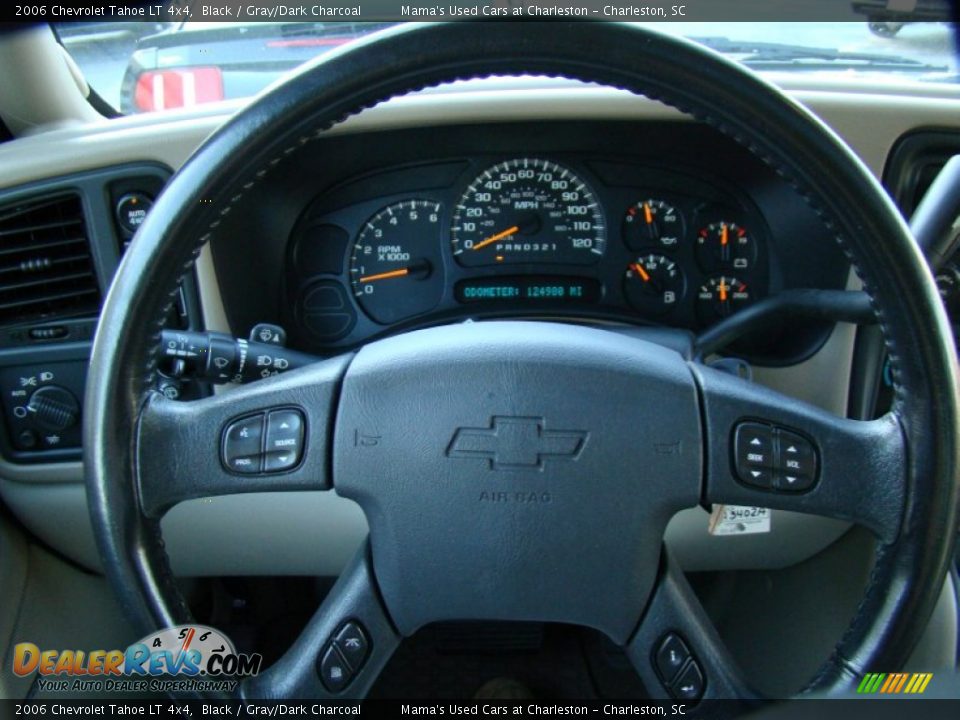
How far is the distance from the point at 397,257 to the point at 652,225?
514 millimetres

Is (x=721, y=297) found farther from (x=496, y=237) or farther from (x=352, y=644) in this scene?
(x=352, y=644)

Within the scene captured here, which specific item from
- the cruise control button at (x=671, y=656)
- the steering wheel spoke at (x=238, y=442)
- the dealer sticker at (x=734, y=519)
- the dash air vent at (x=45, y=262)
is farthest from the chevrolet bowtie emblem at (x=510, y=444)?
the dash air vent at (x=45, y=262)

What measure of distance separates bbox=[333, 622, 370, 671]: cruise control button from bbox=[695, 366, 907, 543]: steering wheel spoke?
1.41 feet

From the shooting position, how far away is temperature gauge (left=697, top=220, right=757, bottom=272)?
185 cm

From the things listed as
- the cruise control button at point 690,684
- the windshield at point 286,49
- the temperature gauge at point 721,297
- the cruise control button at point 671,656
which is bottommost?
the cruise control button at point 690,684

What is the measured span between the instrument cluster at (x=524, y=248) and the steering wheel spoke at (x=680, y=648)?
88cm

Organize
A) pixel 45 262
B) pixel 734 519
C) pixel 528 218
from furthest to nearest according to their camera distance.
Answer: pixel 528 218 < pixel 45 262 < pixel 734 519

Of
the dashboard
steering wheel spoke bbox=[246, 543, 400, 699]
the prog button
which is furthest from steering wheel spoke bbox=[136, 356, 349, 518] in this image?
the dashboard

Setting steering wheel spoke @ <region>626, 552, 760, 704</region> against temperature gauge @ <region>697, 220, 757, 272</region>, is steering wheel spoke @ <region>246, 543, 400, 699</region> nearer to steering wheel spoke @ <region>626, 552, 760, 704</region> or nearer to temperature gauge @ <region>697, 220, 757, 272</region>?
steering wheel spoke @ <region>626, 552, 760, 704</region>

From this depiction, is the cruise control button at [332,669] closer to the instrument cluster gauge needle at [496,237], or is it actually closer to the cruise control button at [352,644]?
the cruise control button at [352,644]

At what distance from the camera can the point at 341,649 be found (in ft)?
3.49

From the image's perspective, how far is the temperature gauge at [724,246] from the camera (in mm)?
1852

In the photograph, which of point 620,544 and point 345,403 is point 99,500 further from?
point 620,544

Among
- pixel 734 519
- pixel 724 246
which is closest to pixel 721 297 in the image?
pixel 724 246
